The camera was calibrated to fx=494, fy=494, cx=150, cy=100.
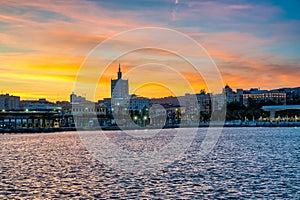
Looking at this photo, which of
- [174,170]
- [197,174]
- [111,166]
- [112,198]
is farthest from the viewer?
[111,166]

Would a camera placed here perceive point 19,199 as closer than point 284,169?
Yes

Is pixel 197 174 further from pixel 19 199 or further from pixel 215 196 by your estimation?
pixel 19 199

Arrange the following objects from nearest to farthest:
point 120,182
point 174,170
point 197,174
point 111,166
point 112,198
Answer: point 112,198, point 120,182, point 197,174, point 174,170, point 111,166

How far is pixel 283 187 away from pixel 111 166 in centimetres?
2258

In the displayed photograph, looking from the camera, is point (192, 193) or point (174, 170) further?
point (174, 170)

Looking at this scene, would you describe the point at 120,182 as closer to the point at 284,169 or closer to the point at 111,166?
the point at 111,166

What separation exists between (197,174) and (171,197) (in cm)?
1201

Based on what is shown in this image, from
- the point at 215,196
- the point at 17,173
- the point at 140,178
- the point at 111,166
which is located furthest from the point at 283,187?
the point at 17,173

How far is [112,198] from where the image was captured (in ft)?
111

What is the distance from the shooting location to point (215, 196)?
33906 millimetres

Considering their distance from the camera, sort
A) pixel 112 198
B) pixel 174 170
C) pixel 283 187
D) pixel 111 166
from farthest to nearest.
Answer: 1. pixel 111 166
2. pixel 174 170
3. pixel 283 187
4. pixel 112 198

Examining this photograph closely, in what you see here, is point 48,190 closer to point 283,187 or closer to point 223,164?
point 283,187

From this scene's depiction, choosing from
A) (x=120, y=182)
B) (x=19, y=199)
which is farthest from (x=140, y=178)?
(x=19, y=199)

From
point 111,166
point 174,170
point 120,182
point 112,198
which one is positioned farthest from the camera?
point 111,166
